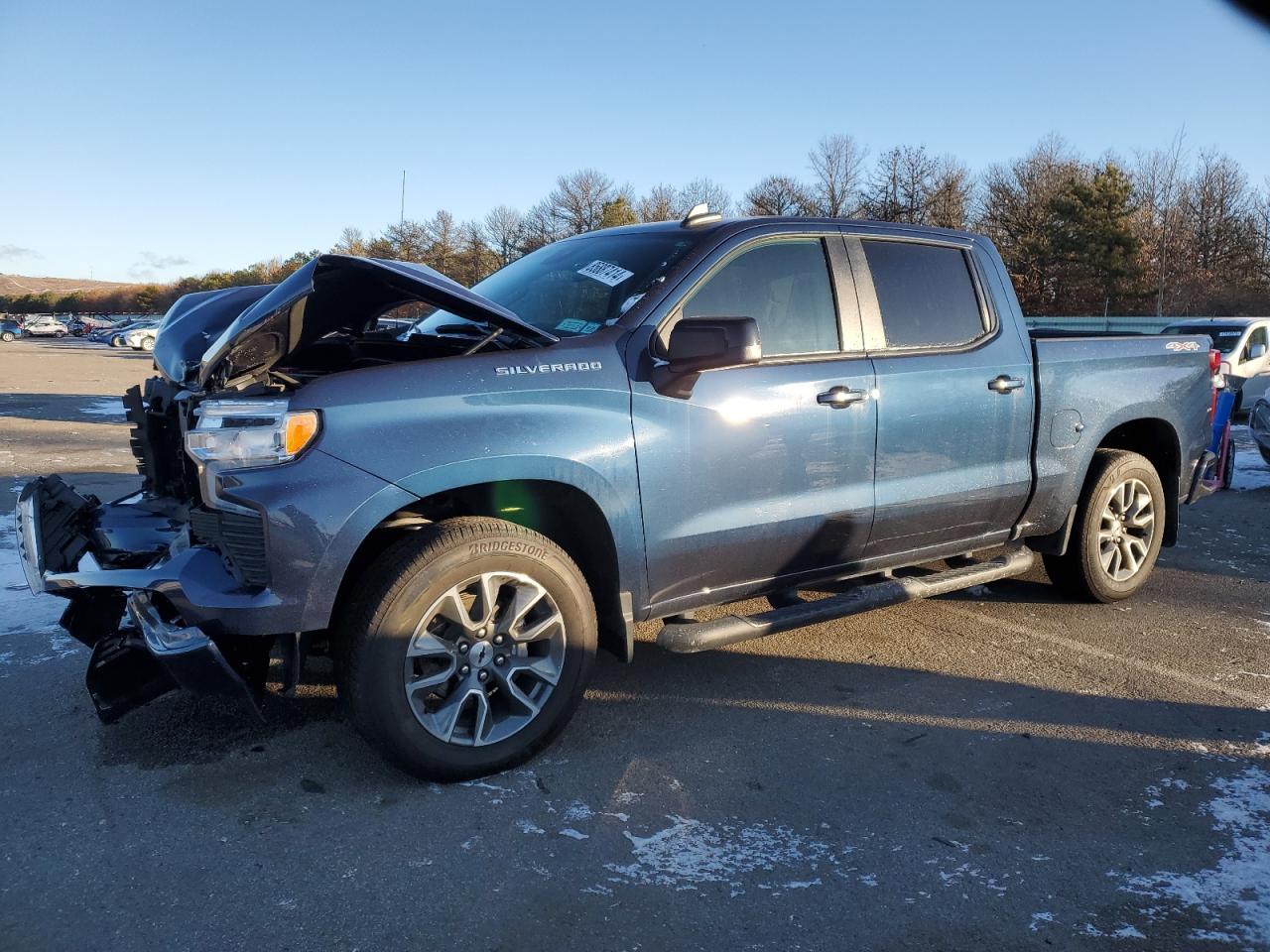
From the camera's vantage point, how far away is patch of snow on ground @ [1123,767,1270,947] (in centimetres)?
260

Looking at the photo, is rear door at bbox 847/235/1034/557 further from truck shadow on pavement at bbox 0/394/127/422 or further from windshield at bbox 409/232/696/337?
truck shadow on pavement at bbox 0/394/127/422

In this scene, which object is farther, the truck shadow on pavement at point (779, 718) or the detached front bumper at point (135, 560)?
the truck shadow on pavement at point (779, 718)

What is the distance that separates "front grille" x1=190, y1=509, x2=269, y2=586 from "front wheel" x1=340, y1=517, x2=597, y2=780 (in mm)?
321

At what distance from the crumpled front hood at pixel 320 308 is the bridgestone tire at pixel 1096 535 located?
319cm

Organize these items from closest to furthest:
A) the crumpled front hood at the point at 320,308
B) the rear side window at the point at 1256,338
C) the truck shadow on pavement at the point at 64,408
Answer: the crumpled front hood at the point at 320,308 < the truck shadow on pavement at the point at 64,408 < the rear side window at the point at 1256,338

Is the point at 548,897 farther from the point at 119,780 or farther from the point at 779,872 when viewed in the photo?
the point at 119,780

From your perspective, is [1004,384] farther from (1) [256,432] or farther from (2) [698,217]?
(1) [256,432]

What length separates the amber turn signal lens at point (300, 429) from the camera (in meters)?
2.98

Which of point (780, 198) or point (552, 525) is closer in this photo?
point (552, 525)

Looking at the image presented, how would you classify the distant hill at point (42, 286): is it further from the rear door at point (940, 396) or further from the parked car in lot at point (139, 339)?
the rear door at point (940, 396)

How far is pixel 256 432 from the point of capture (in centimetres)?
299

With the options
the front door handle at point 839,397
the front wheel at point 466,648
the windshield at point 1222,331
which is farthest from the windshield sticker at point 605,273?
the windshield at point 1222,331

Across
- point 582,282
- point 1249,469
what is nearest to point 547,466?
point 582,282

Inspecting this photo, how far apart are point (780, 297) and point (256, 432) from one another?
2112mm
